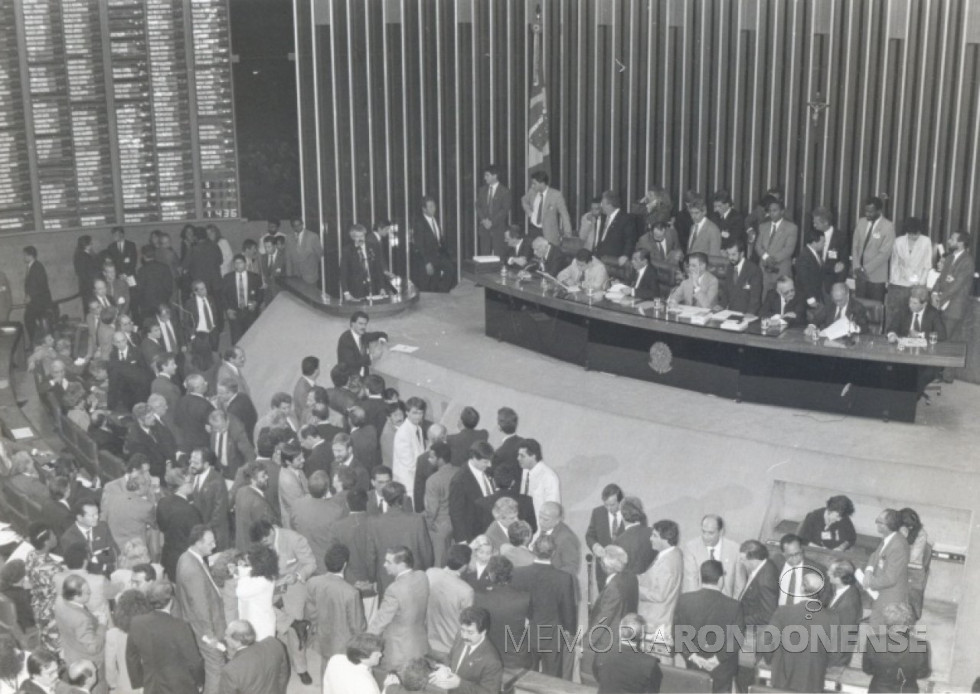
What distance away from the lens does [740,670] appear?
24.8 ft

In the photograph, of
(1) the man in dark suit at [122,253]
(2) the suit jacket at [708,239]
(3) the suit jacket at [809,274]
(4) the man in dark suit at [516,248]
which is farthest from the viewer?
(1) the man in dark suit at [122,253]

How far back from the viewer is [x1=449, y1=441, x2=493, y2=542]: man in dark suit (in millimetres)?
8602

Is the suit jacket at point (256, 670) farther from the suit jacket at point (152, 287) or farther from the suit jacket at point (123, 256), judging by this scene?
the suit jacket at point (123, 256)

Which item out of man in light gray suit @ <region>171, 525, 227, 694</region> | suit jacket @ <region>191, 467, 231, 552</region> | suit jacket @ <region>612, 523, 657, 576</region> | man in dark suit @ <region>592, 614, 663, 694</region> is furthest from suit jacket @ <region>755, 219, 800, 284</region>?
man in light gray suit @ <region>171, 525, 227, 694</region>

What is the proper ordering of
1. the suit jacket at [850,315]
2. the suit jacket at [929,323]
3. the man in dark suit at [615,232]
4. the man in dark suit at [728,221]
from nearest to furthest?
1. the suit jacket at [929,323]
2. the suit jacket at [850,315]
3. the man in dark suit at [728,221]
4. the man in dark suit at [615,232]

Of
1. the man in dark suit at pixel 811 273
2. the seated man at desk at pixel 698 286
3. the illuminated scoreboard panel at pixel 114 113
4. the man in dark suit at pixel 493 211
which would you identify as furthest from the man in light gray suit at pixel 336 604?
the illuminated scoreboard panel at pixel 114 113

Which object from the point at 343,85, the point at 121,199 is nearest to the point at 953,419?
the point at 343,85

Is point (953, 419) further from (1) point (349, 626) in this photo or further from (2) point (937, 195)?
(1) point (349, 626)

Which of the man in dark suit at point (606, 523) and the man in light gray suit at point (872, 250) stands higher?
the man in light gray suit at point (872, 250)

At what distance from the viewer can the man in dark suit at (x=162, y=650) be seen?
682cm

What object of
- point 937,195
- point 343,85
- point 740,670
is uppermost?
point 343,85

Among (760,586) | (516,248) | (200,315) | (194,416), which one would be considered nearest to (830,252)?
(516,248)

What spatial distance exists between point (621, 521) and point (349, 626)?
6.15 feet

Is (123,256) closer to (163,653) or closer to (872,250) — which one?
(872,250)
